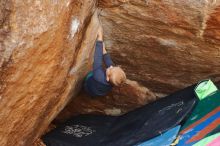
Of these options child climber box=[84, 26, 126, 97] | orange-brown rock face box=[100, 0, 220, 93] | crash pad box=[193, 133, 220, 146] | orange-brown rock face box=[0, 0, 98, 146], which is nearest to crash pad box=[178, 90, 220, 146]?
crash pad box=[193, 133, 220, 146]

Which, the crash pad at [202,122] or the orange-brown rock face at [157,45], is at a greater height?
the orange-brown rock face at [157,45]

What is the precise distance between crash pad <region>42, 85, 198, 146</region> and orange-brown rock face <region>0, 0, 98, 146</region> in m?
0.48

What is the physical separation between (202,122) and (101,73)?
98cm

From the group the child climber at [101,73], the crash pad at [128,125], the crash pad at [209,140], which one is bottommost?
the crash pad at [128,125]

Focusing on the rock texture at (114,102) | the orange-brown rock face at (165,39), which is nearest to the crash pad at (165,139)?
the orange-brown rock face at (165,39)

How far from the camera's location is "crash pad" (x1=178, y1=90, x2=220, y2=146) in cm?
354

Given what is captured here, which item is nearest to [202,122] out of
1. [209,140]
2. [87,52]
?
[209,140]

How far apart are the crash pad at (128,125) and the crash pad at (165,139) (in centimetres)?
5

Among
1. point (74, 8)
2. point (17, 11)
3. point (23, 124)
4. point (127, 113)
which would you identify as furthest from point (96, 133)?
point (17, 11)

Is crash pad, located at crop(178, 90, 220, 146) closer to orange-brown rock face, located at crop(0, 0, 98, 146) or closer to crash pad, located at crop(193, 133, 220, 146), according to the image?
crash pad, located at crop(193, 133, 220, 146)

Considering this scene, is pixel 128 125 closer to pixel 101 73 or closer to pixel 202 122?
pixel 101 73

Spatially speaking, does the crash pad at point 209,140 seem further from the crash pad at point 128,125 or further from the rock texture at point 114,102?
the rock texture at point 114,102

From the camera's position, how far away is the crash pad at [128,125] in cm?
380

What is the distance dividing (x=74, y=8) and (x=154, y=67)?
127 cm
